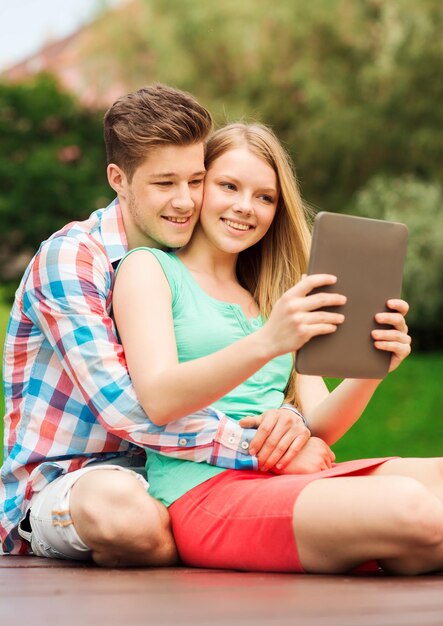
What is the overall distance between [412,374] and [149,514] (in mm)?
10827

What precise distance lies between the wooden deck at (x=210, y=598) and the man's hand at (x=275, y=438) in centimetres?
33

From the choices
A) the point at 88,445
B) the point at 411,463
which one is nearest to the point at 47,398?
the point at 88,445

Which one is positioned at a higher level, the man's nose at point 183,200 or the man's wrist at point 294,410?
the man's nose at point 183,200

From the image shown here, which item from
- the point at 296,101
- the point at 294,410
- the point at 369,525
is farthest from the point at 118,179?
the point at 296,101

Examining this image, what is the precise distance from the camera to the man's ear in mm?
2957

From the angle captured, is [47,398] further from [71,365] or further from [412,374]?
[412,374]

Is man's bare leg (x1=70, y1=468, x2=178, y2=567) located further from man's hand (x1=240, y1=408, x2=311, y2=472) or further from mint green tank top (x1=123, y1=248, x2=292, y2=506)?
man's hand (x1=240, y1=408, x2=311, y2=472)

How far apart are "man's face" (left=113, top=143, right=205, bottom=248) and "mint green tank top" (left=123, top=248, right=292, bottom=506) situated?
0.08 meters

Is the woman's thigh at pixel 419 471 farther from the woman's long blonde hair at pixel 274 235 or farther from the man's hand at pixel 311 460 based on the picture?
the woman's long blonde hair at pixel 274 235

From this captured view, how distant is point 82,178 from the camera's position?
49.9ft

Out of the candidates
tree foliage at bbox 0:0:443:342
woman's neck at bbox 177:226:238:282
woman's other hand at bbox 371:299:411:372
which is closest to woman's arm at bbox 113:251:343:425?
woman's other hand at bbox 371:299:411:372

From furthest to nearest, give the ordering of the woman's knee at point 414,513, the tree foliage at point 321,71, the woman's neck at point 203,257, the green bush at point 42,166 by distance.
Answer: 1. the tree foliage at point 321,71
2. the green bush at point 42,166
3. the woman's neck at point 203,257
4. the woman's knee at point 414,513

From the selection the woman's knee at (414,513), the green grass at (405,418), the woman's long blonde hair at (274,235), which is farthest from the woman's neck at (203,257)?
the green grass at (405,418)

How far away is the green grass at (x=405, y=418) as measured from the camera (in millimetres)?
9906
